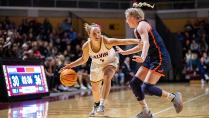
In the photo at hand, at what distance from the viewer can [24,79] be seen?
11.8 m

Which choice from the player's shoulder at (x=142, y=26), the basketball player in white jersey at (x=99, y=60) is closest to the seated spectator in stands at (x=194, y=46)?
the basketball player in white jersey at (x=99, y=60)

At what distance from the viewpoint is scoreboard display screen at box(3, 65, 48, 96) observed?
36.8 ft

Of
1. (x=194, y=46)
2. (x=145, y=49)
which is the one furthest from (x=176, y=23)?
(x=145, y=49)

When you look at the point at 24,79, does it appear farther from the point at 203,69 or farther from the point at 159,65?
the point at 203,69

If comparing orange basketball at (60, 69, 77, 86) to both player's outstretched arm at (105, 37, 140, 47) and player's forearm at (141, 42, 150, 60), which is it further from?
player's forearm at (141, 42, 150, 60)

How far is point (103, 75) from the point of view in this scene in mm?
7836

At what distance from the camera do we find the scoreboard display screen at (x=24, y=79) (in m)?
11.2

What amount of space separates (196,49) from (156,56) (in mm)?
16088

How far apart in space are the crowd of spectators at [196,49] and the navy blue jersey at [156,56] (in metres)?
14.5

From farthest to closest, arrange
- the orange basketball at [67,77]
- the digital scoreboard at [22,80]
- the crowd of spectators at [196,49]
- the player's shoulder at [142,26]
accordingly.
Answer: the crowd of spectators at [196,49], the digital scoreboard at [22,80], the orange basketball at [67,77], the player's shoulder at [142,26]

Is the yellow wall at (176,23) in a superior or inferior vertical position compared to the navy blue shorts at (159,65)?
inferior

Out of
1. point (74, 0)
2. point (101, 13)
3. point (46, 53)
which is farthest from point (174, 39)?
point (46, 53)

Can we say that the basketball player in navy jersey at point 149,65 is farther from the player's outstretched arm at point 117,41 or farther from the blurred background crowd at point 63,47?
the blurred background crowd at point 63,47

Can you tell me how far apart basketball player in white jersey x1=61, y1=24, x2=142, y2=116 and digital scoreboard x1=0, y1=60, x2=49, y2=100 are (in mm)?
3815
